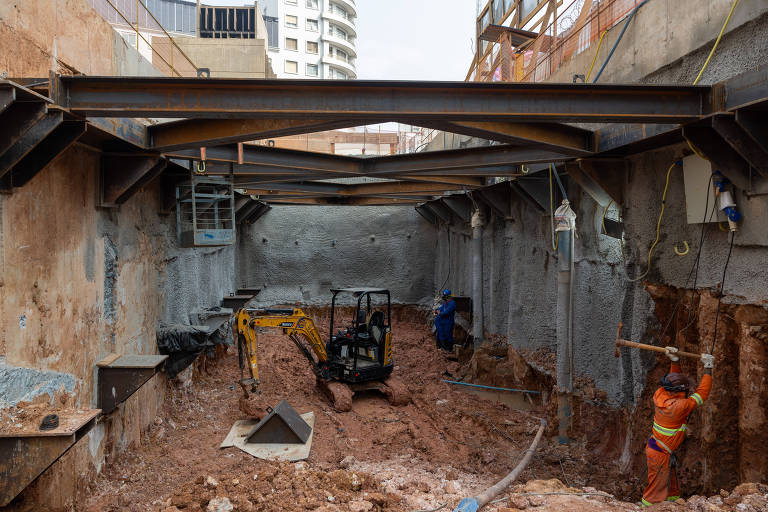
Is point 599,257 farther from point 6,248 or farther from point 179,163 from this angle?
point 6,248

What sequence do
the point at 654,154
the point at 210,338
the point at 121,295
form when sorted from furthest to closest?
the point at 210,338, the point at 121,295, the point at 654,154

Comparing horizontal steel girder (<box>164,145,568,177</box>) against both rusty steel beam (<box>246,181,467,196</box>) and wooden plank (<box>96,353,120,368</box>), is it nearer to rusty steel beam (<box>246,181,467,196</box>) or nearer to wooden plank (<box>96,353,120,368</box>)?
rusty steel beam (<box>246,181,467,196</box>)

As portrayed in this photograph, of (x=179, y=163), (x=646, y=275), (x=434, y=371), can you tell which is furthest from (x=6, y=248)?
(x=434, y=371)

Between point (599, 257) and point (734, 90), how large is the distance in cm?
376

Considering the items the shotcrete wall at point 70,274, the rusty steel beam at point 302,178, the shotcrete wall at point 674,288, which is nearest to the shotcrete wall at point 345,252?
the rusty steel beam at point 302,178

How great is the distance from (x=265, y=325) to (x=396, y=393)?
315 centimetres

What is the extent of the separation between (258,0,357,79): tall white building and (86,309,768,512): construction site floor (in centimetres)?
4729

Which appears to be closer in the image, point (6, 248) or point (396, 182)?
point (6, 248)

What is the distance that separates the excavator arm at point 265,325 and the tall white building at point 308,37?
4655 cm

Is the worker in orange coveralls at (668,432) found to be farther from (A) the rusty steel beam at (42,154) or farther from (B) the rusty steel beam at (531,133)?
(A) the rusty steel beam at (42,154)

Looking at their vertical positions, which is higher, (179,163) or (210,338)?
(179,163)

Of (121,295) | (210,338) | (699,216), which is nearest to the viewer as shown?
(699,216)

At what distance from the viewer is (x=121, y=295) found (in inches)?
293

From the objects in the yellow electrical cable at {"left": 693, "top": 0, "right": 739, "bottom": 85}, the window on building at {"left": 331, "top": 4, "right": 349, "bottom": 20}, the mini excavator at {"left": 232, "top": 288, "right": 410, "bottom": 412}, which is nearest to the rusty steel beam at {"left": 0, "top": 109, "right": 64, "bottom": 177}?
the mini excavator at {"left": 232, "top": 288, "right": 410, "bottom": 412}
